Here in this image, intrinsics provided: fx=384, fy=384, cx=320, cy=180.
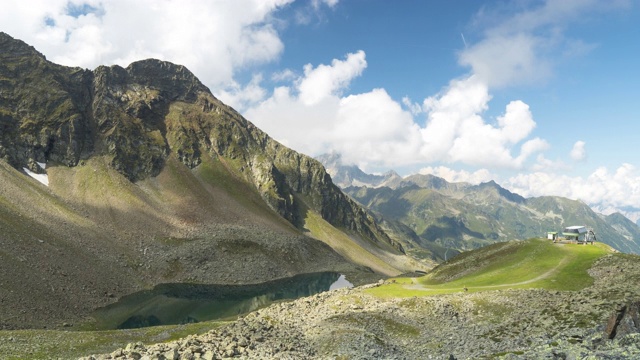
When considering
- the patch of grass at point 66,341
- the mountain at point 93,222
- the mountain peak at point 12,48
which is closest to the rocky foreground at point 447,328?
the patch of grass at point 66,341

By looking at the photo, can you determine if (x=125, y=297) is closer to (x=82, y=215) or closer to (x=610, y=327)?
(x=82, y=215)

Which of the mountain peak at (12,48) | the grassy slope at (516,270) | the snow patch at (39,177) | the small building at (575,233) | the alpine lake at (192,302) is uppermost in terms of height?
the mountain peak at (12,48)

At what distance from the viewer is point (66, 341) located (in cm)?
4966

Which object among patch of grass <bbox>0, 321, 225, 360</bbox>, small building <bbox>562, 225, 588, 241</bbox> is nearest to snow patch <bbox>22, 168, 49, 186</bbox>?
patch of grass <bbox>0, 321, 225, 360</bbox>

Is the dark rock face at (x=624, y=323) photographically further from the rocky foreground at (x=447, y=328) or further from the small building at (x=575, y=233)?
the small building at (x=575, y=233)

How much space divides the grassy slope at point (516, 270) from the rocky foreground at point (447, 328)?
12.2 feet

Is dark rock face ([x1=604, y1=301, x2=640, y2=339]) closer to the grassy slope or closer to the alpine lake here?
the grassy slope

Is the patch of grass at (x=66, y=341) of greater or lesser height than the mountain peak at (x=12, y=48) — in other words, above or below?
below

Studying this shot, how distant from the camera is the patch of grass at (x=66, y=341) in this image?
141 ft

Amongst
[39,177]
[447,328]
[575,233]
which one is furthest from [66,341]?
[39,177]

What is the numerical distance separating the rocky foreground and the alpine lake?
149ft

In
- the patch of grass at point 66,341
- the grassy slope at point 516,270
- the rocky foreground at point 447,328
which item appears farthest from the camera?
the grassy slope at point 516,270

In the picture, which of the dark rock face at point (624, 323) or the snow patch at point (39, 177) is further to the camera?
the snow patch at point (39, 177)

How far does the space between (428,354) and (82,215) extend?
142 metres
